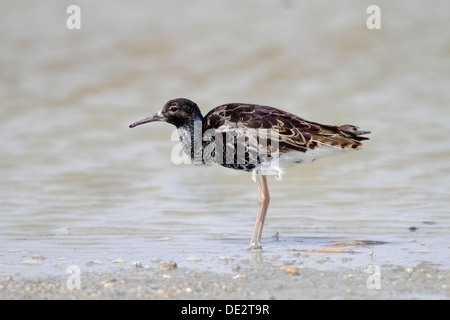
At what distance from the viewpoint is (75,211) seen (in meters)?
10.6

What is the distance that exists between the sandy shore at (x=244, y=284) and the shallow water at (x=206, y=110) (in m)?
0.42

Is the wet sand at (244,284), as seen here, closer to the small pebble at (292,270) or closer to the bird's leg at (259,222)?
the small pebble at (292,270)

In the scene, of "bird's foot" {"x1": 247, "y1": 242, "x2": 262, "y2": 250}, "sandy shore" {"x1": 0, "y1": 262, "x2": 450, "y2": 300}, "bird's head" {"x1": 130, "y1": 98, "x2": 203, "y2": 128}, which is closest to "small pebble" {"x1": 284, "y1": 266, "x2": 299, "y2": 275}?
"sandy shore" {"x1": 0, "y1": 262, "x2": 450, "y2": 300}

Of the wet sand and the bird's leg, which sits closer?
the wet sand

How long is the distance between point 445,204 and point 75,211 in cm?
515

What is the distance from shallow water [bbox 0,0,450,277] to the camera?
8547 mm

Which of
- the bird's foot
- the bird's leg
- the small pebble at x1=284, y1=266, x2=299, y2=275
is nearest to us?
the small pebble at x1=284, y1=266, x2=299, y2=275

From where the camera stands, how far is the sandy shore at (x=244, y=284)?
5.77 metres

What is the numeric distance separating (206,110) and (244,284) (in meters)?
10.1

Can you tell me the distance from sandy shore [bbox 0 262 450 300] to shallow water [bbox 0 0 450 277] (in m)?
0.42

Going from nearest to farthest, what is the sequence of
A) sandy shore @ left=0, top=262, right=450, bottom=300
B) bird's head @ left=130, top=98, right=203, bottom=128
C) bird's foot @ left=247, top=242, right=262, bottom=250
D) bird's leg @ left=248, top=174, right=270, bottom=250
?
sandy shore @ left=0, top=262, right=450, bottom=300 < bird's foot @ left=247, top=242, right=262, bottom=250 < bird's leg @ left=248, top=174, right=270, bottom=250 < bird's head @ left=130, top=98, right=203, bottom=128

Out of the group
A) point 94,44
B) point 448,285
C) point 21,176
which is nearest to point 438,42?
point 94,44

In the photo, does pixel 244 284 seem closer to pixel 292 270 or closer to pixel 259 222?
pixel 292 270

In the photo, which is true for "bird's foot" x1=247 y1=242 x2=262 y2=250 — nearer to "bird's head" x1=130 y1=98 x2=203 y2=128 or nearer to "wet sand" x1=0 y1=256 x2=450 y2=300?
"wet sand" x1=0 y1=256 x2=450 y2=300
